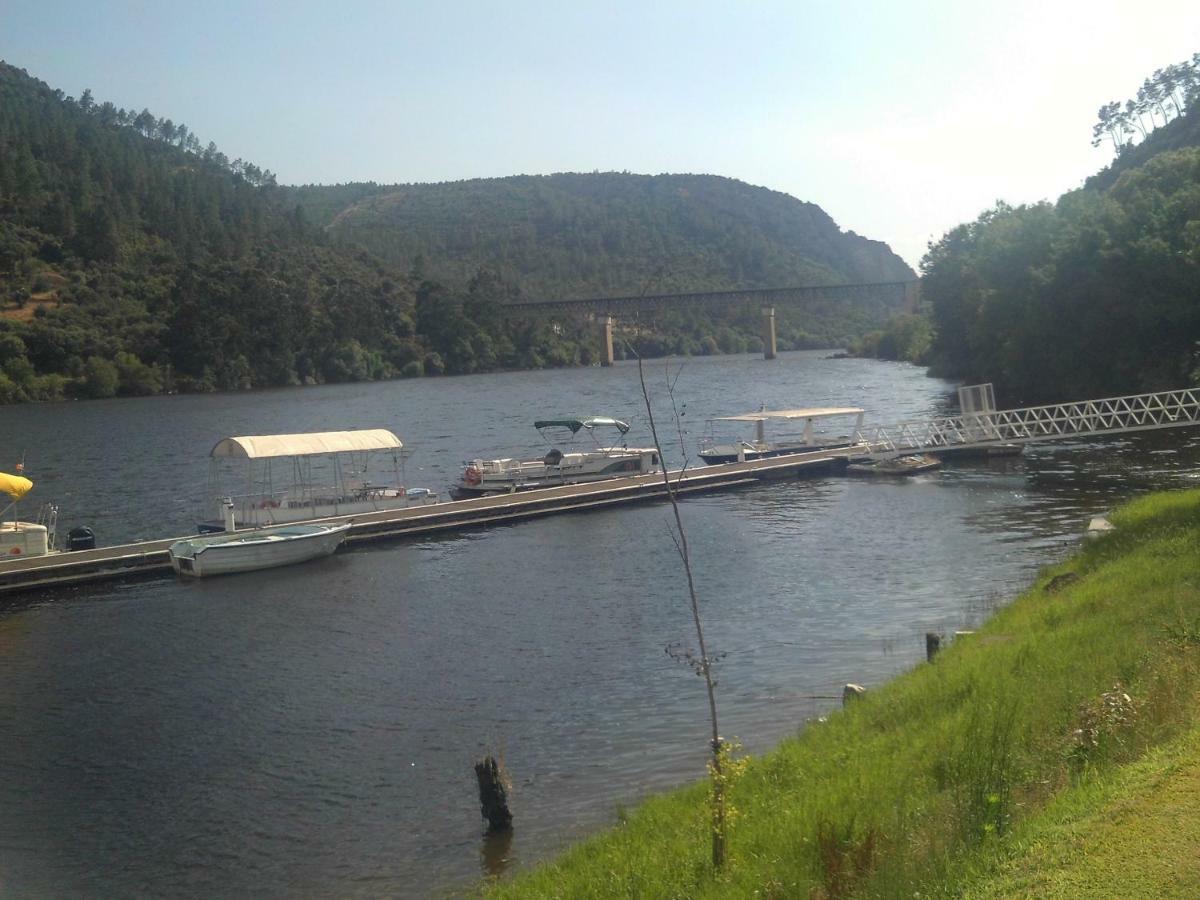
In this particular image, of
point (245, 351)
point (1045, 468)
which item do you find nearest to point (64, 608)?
point (1045, 468)

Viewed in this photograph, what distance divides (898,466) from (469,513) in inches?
791

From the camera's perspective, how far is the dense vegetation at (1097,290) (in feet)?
225

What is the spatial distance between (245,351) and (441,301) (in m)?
38.5

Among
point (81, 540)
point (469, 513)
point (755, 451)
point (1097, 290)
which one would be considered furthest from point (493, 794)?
point (1097, 290)

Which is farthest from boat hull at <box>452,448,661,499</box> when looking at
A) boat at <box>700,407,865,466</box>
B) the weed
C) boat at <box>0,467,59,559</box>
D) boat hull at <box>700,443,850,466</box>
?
the weed

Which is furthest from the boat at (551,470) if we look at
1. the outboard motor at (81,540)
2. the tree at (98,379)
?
the tree at (98,379)

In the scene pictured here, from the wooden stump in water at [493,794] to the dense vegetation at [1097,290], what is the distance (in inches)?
2358

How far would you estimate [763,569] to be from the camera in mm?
34688

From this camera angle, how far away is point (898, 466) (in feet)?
176

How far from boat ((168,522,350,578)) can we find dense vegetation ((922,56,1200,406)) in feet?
161

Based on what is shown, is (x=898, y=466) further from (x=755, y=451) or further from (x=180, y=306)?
(x=180, y=306)

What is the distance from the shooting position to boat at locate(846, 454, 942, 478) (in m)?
53.5

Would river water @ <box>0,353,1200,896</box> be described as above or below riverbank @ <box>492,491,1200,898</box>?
below

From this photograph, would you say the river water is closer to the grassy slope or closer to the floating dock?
Answer: the floating dock
